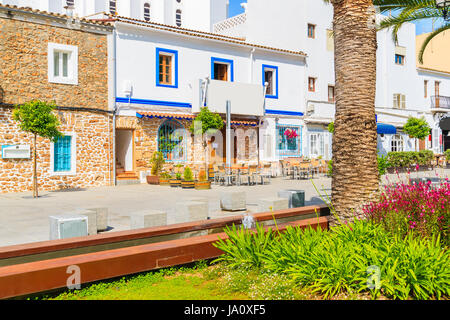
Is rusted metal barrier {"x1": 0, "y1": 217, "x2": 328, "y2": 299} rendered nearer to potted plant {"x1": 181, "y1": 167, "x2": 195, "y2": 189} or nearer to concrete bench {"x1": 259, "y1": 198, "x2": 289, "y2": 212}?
concrete bench {"x1": 259, "y1": 198, "x2": 289, "y2": 212}

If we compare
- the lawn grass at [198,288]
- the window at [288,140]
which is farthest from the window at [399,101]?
the lawn grass at [198,288]

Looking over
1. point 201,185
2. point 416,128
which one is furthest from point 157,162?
point 416,128

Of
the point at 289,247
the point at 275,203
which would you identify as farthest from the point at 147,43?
the point at 289,247

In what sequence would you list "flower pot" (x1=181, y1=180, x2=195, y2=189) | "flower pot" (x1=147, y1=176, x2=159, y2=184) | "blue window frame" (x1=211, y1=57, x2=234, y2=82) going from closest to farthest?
"flower pot" (x1=181, y1=180, x2=195, y2=189) < "flower pot" (x1=147, y1=176, x2=159, y2=184) < "blue window frame" (x1=211, y1=57, x2=234, y2=82)

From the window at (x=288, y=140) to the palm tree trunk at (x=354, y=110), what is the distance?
55.2 feet

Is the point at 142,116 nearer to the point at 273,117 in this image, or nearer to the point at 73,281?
the point at 273,117

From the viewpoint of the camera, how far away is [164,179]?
17.3 metres

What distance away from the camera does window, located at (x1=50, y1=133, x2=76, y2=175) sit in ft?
53.9

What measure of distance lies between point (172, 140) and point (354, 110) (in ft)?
46.2

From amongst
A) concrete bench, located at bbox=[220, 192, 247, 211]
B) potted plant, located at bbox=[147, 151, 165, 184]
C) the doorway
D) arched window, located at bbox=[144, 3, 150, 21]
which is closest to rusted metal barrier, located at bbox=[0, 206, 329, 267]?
concrete bench, located at bbox=[220, 192, 247, 211]

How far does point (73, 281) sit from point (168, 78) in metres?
16.2

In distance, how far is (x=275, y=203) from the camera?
8594mm

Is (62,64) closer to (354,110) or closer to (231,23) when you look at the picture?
(231,23)

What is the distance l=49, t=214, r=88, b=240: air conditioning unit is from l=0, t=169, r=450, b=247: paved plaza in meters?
1.13
